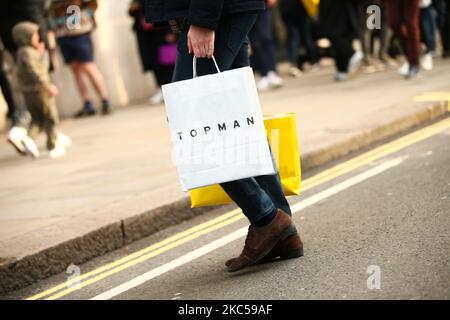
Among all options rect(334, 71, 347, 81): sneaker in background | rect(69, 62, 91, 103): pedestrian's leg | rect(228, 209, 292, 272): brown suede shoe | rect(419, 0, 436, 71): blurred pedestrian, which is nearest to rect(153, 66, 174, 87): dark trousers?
rect(69, 62, 91, 103): pedestrian's leg

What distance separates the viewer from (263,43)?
13.4m

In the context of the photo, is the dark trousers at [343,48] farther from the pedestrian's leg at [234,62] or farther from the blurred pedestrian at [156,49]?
the pedestrian's leg at [234,62]

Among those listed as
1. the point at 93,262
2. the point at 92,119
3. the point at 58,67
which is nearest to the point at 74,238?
the point at 93,262

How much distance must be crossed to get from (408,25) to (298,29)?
5.03 metres

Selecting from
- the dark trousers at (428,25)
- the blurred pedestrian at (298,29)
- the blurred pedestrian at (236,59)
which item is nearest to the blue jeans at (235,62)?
the blurred pedestrian at (236,59)

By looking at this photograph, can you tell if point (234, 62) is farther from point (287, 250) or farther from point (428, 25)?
point (428, 25)

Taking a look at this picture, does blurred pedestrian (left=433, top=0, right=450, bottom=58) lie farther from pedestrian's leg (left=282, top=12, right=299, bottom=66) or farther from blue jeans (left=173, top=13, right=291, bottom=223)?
blue jeans (left=173, top=13, right=291, bottom=223)

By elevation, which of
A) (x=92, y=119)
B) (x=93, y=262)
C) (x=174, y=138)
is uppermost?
(x=174, y=138)

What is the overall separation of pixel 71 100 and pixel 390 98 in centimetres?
523

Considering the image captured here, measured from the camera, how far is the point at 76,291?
4703mm

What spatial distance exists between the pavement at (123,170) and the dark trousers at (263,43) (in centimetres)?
105

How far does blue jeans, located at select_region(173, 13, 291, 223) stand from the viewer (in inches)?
164

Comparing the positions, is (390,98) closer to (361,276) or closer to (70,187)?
(70,187)

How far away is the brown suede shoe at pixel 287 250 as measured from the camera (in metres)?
4.50
